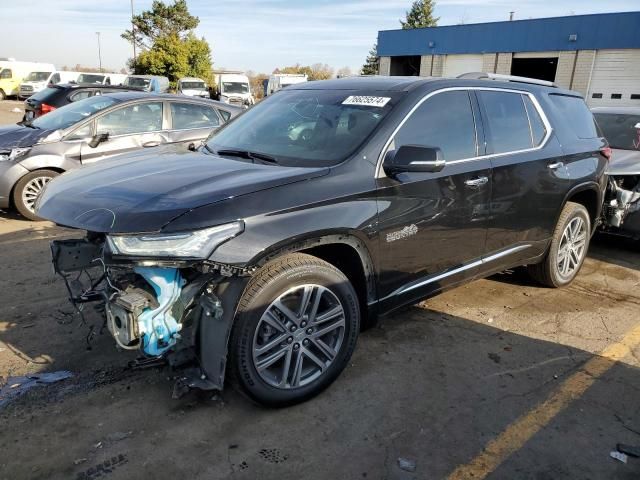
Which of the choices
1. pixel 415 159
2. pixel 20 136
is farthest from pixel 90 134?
pixel 415 159

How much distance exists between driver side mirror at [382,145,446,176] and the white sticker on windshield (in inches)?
18.2

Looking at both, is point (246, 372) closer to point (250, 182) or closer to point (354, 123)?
point (250, 182)

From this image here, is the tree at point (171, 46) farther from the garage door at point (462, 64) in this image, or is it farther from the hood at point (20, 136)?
the hood at point (20, 136)

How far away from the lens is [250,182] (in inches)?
113

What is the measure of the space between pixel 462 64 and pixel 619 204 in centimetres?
2837

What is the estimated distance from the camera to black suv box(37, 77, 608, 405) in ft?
8.78

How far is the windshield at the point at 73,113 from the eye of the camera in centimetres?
732

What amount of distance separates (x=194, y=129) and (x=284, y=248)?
544cm

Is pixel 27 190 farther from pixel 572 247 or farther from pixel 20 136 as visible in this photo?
pixel 572 247

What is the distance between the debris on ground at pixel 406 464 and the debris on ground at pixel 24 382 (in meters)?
2.12

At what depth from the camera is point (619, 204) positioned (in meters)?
5.86

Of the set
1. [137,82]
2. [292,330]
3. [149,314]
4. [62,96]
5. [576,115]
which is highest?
[137,82]

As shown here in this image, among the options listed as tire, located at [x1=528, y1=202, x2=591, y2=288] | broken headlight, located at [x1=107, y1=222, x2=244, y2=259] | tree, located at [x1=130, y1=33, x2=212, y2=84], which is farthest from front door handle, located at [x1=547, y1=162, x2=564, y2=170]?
tree, located at [x1=130, y1=33, x2=212, y2=84]

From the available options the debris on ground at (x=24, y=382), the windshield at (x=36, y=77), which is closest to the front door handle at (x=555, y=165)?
the debris on ground at (x=24, y=382)
